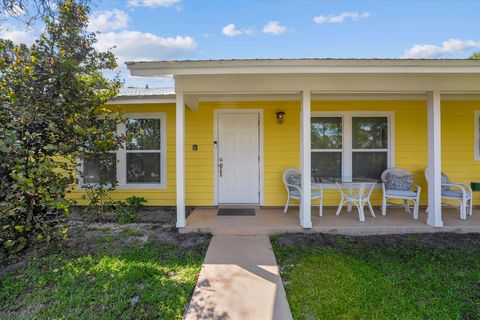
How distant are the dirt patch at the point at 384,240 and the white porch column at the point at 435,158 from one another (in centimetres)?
31

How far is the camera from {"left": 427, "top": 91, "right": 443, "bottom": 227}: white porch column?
4012 millimetres

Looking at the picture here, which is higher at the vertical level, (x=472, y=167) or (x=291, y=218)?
(x=472, y=167)

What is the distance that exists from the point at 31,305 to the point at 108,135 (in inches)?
87.5

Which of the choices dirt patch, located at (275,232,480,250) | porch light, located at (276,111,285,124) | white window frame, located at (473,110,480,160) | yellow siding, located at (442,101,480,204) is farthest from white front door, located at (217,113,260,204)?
white window frame, located at (473,110,480,160)

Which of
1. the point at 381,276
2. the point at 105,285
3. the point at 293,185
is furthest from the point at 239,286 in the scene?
the point at 293,185

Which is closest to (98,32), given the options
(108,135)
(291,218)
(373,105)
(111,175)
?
(108,135)

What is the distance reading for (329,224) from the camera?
4.21 metres

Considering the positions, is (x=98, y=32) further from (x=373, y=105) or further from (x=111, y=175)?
(x=373, y=105)

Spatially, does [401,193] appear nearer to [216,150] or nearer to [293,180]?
[293,180]

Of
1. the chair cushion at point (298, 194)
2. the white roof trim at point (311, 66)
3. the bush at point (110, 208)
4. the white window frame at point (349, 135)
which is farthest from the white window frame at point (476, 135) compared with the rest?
the bush at point (110, 208)

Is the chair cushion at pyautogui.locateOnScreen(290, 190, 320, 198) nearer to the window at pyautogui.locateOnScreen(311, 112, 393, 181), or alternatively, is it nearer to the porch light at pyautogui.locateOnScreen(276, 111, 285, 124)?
the window at pyautogui.locateOnScreen(311, 112, 393, 181)

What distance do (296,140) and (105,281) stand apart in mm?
4225

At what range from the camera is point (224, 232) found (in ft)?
13.4

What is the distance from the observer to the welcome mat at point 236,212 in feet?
16.1
